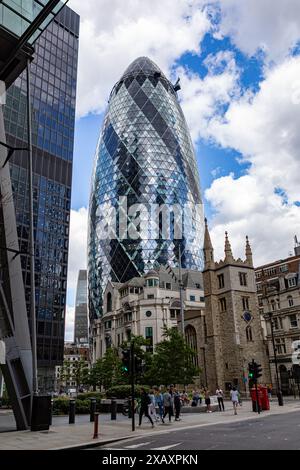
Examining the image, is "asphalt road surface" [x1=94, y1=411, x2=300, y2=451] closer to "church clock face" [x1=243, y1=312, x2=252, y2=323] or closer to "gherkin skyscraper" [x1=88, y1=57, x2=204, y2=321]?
"church clock face" [x1=243, y1=312, x2=252, y2=323]

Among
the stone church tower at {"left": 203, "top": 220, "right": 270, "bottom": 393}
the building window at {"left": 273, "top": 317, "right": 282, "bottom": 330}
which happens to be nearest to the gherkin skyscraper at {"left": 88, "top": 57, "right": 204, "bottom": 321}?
the building window at {"left": 273, "top": 317, "right": 282, "bottom": 330}

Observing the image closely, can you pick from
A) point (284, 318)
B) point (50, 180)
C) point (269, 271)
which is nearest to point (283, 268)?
point (269, 271)

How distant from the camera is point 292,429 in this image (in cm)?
1617

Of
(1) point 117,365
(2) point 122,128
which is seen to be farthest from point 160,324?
(2) point 122,128

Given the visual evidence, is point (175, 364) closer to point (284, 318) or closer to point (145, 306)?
point (284, 318)

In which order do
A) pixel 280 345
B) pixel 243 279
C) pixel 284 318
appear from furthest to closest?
pixel 284 318, pixel 280 345, pixel 243 279

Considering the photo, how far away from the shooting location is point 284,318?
190 ft

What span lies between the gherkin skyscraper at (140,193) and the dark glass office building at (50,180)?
36.2 metres

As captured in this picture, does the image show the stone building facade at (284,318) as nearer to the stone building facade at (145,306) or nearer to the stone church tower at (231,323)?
the stone church tower at (231,323)

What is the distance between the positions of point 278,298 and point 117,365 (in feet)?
81.6

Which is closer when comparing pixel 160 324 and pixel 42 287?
pixel 42 287

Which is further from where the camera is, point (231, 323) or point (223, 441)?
point (231, 323)

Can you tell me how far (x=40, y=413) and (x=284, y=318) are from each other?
47027 millimetres
